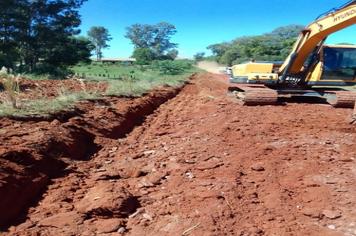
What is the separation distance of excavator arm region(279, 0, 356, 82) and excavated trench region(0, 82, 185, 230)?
5.57m

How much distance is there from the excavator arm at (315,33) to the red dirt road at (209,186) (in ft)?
12.1

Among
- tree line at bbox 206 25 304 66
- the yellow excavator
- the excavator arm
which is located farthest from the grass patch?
tree line at bbox 206 25 304 66

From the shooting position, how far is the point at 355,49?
1258cm

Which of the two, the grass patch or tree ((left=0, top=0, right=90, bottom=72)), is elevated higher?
tree ((left=0, top=0, right=90, bottom=72))

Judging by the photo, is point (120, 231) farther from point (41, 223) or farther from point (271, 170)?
point (271, 170)

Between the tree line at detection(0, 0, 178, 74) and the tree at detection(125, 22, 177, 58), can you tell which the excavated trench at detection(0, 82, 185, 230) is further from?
the tree at detection(125, 22, 177, 58)

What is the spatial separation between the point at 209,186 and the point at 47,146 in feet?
8.48

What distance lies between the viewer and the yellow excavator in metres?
12.2

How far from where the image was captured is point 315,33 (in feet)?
39.4

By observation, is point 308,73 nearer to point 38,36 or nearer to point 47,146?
point 47,146

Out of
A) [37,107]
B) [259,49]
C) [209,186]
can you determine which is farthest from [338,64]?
[259,49]

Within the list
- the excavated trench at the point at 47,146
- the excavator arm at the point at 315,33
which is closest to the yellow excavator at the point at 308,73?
the excavator arm at the point at 315,33

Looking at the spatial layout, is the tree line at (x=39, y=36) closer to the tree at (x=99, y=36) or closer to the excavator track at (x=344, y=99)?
the excavator track at (x=344, y=99)

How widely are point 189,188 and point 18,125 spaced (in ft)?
11.5
